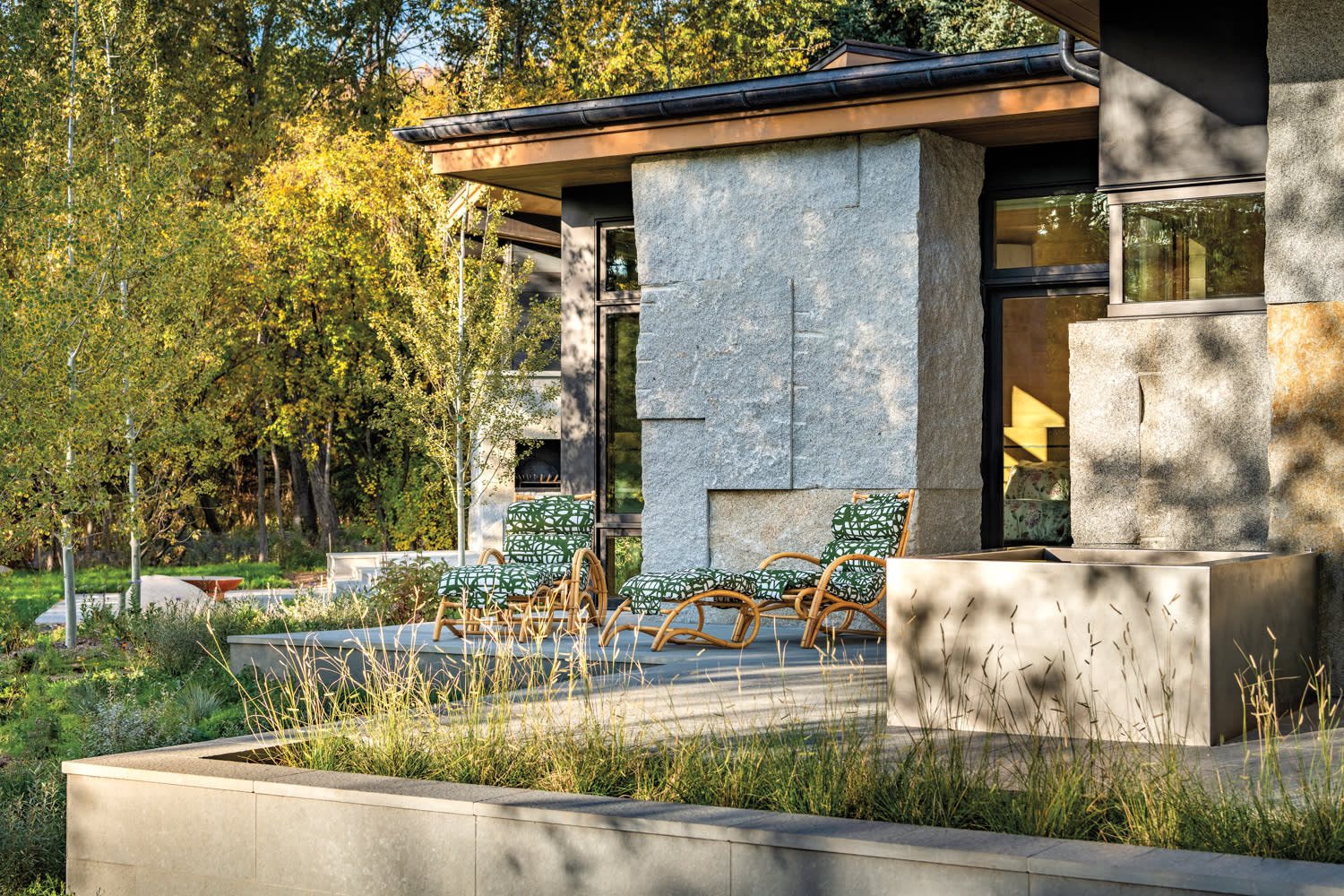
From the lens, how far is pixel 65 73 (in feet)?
43.2

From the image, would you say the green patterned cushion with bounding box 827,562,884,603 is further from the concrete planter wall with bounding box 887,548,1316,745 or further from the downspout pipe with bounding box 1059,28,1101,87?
the downspout pipe with bounding box 1059,28,1101,87

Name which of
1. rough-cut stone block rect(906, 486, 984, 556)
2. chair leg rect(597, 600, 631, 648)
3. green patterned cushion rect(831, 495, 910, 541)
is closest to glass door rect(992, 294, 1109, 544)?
rough-cut stone block rect(906, 486, 984, 556)

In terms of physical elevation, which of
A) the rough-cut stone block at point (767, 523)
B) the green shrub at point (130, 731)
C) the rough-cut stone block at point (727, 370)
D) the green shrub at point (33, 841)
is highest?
the rough-cut stone block at point (727, 370)

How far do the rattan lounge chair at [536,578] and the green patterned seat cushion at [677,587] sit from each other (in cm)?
37

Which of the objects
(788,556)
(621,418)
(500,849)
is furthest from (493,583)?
(500,849)

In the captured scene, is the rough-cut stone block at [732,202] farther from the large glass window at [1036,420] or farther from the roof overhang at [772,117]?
the large glass window at [1036,420]

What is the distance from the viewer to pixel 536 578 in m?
8.59

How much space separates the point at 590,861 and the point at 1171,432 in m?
4.40

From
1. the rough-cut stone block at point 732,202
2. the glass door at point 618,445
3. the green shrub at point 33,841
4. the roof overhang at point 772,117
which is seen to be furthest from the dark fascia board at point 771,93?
the green shrub at point 33,841

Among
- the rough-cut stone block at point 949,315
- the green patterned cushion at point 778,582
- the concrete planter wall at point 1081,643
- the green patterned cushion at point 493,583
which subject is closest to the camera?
the concrete planter wall at point 1081,643

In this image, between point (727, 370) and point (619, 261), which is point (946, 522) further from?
point (619, 261)

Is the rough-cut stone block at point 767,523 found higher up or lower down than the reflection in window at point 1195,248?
lower down

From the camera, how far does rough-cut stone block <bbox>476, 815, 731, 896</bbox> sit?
348 centimetres

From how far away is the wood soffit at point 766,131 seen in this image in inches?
343
